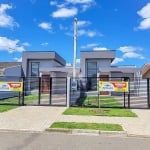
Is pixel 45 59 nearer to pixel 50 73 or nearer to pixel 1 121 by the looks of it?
pixel 50 73

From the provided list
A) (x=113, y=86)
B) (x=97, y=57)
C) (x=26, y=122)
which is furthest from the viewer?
(x=97, y=57)

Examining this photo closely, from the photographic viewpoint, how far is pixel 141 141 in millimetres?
9742

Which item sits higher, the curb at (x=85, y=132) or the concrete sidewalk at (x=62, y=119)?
the concrete sidewalk at (x=62, y=119)

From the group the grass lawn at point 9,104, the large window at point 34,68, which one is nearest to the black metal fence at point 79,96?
the grass lawn at point 9,104

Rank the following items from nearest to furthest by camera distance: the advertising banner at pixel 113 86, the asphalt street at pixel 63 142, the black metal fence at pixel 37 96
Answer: the asphalt street at pixel 63 142
the advertising banner at pixel 113 86
the black metal fence at pixel 37 96

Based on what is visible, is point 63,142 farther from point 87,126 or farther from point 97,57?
point 97,57

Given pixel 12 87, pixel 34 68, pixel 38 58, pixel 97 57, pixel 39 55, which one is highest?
pixel 39 55

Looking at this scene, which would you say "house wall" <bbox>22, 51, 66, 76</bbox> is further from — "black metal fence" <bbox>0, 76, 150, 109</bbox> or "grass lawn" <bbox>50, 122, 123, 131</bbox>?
"grass lawn" <bbox>50, 122, 123, 131</bbox>

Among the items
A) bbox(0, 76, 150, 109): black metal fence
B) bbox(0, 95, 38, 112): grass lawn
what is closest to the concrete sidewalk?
bbox(0, 95, 38, 112): grass lawn

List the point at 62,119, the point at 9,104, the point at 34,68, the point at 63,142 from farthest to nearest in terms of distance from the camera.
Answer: the point at 34,68, the point at 9,104, the point at 62,119, the point at 63,142

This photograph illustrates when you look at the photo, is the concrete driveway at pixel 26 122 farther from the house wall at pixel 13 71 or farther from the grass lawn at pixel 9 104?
the house wall at pixel 13 71

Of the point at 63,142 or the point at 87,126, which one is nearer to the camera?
the point at 63,142

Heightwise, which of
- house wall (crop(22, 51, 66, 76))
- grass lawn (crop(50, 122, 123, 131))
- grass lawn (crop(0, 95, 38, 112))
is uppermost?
house wall (crop(22, 51, 66, 76))

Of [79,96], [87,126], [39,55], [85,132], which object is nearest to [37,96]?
[79,96]
